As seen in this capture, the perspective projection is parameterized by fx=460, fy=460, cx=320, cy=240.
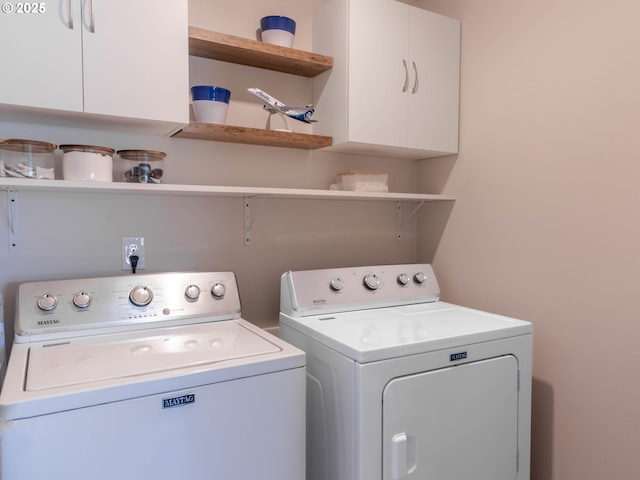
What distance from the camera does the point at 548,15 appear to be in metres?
1.83

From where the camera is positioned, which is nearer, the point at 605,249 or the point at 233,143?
the point at 605,249

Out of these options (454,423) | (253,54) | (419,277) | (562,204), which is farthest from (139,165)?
(562,204)

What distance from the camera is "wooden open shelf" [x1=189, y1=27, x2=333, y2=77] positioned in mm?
1713

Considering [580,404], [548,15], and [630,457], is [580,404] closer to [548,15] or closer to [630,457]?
[630,457]

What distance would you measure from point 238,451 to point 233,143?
1262 millimetres

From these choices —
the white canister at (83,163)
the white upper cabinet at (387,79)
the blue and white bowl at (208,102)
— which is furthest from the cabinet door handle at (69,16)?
the white upper cabinet at (387,79)

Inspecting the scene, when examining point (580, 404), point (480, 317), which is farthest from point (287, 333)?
point (580, 404)

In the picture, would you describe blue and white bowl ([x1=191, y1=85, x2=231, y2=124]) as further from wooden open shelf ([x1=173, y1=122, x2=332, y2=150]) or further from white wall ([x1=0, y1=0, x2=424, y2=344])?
white wall ([x1=0, y1=0, x2=424, y2=344])

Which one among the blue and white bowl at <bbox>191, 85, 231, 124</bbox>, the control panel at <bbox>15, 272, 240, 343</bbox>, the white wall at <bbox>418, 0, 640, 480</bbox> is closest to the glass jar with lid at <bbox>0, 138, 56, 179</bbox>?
the control panel at <bbox>15, 272, 240, 343</bbox>

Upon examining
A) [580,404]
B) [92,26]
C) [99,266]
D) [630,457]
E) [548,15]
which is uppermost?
[548,15]

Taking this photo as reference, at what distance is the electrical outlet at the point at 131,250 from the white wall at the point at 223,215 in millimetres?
24

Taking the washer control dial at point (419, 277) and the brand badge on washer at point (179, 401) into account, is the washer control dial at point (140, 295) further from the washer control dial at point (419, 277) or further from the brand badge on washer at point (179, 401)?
the washer control dial at point (419, 277)

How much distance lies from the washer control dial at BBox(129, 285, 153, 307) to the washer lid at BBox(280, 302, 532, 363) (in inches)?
20.5

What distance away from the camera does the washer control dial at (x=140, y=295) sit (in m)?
1.60
